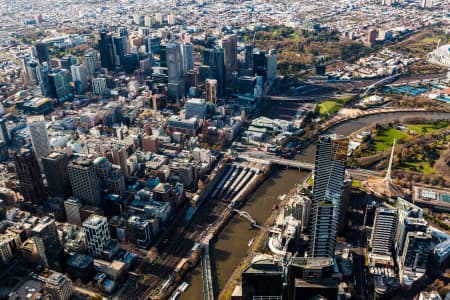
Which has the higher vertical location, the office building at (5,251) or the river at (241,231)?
the office building at (5,251)

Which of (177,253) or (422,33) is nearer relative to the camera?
(177,253)

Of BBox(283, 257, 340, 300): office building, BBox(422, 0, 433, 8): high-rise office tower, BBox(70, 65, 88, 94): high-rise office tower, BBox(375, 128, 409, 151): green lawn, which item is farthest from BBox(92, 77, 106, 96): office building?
BBox(422, 0, 433, 8): high-rise office tower

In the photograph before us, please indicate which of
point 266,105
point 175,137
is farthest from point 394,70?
point 175,137

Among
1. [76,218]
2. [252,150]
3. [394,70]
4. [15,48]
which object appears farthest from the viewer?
[15,48]

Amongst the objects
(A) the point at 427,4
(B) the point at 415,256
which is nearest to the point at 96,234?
(B) the point at 415,256

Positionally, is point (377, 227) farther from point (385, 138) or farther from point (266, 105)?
point (266, 105)

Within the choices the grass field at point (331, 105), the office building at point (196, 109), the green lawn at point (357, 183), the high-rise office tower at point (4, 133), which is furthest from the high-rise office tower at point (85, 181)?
the grass field at point (331, 105)

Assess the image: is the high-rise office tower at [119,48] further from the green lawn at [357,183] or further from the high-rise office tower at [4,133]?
the green lawn at [357,183]

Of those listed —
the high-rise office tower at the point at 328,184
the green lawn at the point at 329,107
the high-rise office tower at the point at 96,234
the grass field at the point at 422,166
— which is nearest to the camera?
the high-rise office tower at the point at 328,184
